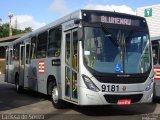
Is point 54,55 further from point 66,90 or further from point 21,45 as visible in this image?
point 21,45

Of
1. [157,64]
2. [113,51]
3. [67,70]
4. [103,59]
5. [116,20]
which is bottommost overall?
[67,70]

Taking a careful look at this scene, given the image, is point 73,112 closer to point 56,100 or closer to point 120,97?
point 56,100

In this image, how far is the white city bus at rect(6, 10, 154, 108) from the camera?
10.1m

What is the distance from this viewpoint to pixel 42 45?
46.4 feet

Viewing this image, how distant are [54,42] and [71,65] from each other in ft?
6.36

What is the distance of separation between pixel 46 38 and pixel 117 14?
3700 mm

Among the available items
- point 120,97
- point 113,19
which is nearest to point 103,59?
point 120,97

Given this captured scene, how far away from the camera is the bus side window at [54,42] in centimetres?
1212

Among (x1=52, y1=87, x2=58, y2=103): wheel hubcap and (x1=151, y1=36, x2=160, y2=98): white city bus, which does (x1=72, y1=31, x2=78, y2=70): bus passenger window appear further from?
(x1=151, y1=36, x2=160, y2=98): white city bus

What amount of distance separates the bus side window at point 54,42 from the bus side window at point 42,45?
58 centimetres

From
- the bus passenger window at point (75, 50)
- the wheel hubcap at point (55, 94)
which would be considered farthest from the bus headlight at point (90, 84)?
the wheel hubcap at point (55, 94)

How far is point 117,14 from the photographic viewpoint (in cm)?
1096

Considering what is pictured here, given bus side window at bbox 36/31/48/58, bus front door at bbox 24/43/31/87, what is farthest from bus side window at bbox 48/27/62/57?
bus front door at bbox 24/43/31/87

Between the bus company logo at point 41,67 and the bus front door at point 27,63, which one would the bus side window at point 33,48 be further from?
the bus company logo at point 41,67
